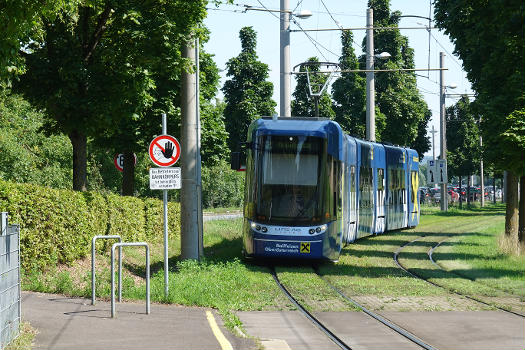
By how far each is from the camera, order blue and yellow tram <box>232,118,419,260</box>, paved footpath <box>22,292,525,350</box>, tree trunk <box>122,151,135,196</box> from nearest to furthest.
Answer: paved footpath <box>22,292,525,350</box>, blue and yellow tram <box>232,118,419,260</box>, tree trunk <box>122,151,135,196</box>

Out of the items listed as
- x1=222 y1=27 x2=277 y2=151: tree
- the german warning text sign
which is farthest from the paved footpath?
x1=222 y1=27 x2=277 y2=151: tree

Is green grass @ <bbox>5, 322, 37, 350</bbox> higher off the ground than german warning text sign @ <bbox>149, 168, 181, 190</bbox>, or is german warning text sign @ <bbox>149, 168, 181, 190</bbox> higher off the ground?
german warning text sign @ <bbox>149, 168, 181, 190</bbox>

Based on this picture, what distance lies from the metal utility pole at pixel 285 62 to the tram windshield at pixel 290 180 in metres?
7.15

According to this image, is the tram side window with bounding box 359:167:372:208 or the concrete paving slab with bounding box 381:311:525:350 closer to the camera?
the concrete paving slab with bounding box 381:311:525:350

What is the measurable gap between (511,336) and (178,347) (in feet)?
14.1

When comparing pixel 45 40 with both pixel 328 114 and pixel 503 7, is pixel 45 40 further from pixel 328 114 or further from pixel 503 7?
pixel 328 114

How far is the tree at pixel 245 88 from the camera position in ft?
240

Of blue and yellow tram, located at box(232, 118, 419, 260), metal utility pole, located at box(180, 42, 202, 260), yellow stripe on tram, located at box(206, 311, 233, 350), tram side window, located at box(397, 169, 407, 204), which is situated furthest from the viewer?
tram side window, located at box(397, 169, 407, 204)

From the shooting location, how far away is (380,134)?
185 ft

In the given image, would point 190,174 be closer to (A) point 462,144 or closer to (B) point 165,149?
(B) point 165,149

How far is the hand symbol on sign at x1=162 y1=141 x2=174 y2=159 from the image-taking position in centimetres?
1401

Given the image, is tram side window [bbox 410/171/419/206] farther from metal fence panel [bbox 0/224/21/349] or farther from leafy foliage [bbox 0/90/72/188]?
metal fence panel [bbox 0/224/21/349]

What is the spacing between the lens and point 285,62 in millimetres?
26391

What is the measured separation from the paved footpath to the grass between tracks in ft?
1.87
